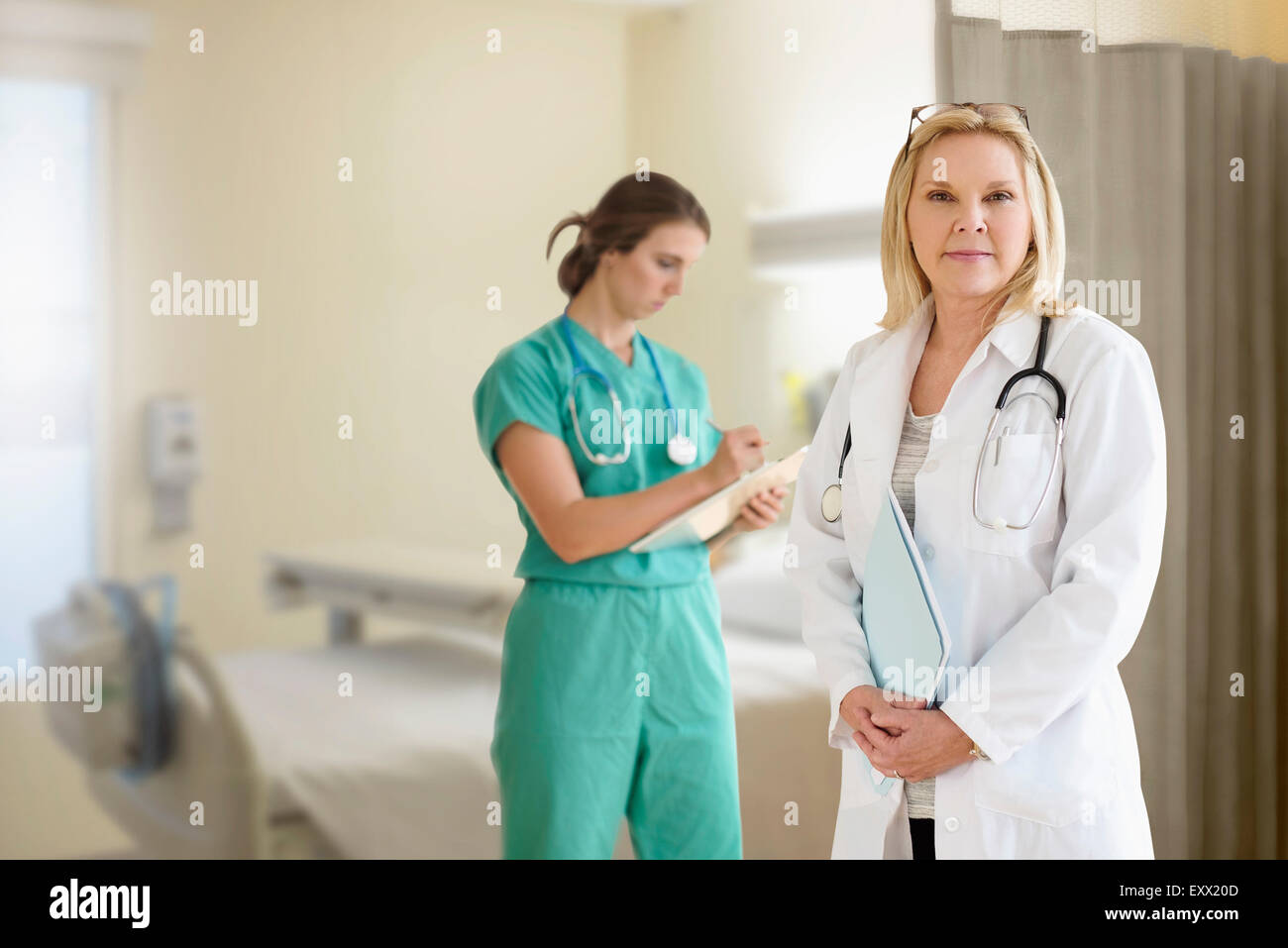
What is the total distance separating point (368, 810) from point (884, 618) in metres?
0.91

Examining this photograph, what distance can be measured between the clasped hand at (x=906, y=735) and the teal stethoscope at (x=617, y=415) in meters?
0.49

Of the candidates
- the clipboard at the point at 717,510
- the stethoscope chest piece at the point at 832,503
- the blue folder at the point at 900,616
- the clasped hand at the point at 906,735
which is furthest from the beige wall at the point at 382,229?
the clasped hand at the point at 906,735

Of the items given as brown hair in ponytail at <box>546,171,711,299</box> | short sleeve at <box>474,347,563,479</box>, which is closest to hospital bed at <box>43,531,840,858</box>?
short sleeve at <box>474,347,563,479</box>

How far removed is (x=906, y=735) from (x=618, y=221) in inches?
35.6

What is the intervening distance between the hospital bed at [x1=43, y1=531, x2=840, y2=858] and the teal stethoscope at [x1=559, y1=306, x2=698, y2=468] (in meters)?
0.21

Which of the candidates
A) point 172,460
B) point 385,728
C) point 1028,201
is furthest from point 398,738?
point 1028,201

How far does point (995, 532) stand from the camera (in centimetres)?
129

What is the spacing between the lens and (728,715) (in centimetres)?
165

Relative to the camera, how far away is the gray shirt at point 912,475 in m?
1.34

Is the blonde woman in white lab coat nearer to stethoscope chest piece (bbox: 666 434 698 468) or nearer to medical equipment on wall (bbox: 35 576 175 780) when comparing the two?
stethoscope chest piece (bbox: 666 434 698 468)

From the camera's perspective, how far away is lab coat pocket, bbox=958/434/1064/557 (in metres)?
1.28

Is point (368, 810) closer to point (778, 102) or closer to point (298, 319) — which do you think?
point (298, 319)

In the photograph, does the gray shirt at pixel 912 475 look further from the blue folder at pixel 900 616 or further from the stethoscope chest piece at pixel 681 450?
the stethoscope chest piece at pixel 681 450

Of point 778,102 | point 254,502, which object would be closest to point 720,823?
point 254,502
